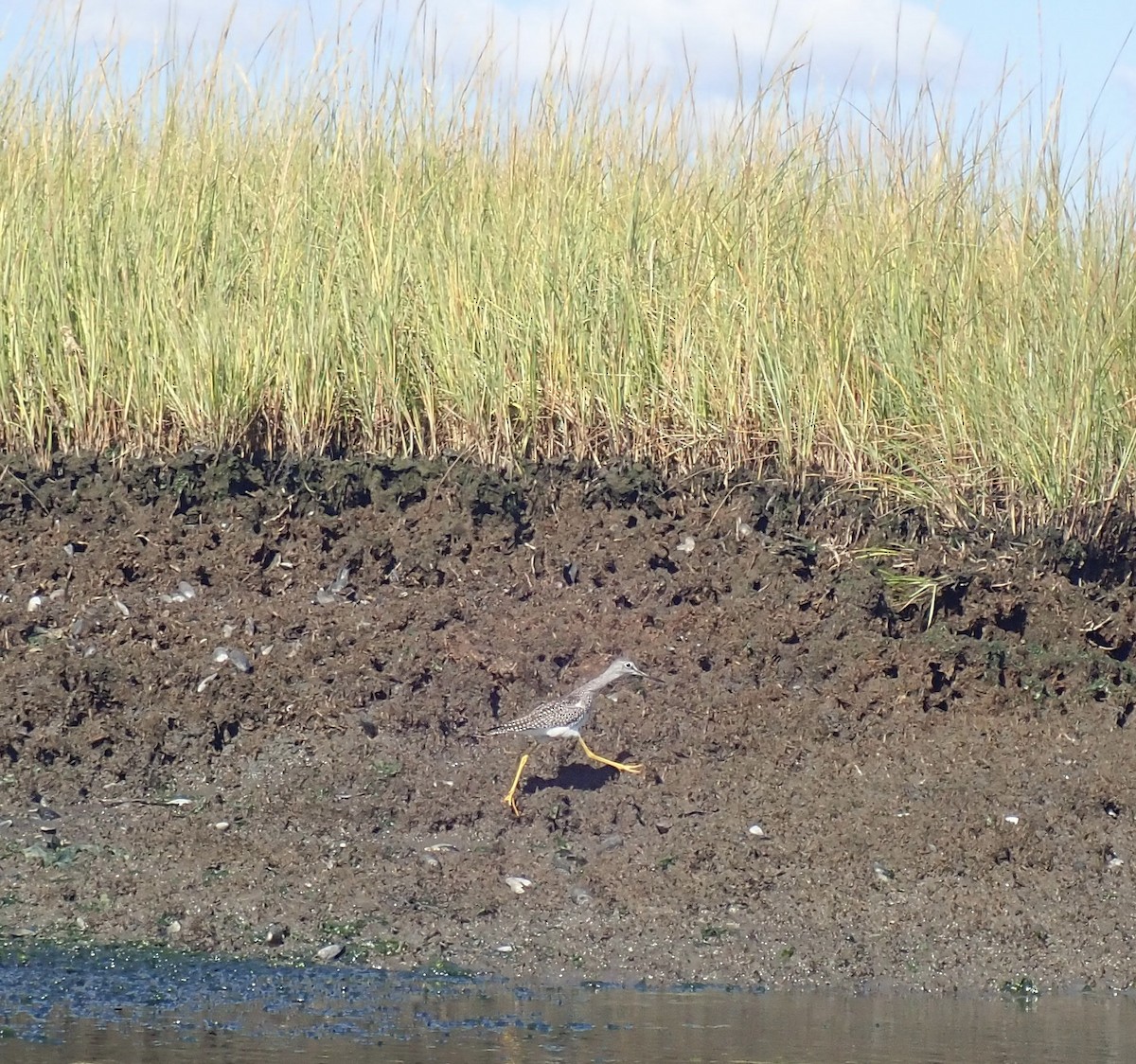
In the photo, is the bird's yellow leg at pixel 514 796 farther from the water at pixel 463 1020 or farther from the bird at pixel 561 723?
the water at pixel 463 1020

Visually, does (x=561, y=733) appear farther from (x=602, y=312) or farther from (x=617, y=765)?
(x=602, y=312)

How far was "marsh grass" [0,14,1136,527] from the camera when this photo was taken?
20.1ft

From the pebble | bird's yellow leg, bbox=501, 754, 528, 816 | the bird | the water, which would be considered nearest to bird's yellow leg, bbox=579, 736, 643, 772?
the bird

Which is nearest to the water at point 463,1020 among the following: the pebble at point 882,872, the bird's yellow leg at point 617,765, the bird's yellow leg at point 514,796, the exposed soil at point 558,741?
the exposed soil at point 558,741

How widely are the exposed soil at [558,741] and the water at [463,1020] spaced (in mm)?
144

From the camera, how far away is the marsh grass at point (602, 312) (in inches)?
241

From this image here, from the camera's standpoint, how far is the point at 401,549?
6.22 m

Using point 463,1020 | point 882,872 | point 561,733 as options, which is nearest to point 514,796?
point 561,733

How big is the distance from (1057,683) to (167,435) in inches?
141

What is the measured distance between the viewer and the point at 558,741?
→ 535cm

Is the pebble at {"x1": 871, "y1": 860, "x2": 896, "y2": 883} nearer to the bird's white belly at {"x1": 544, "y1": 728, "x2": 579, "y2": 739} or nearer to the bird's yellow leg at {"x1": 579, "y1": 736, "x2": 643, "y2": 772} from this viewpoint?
the bird's yellow leg at {"x1": 579, "y1": 736, "x2": 643, "y2": 772}

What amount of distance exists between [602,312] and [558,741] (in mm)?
2007

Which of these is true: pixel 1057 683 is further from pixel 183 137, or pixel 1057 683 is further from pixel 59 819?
pixel 183 137

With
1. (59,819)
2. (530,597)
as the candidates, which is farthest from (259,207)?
(59,819)
